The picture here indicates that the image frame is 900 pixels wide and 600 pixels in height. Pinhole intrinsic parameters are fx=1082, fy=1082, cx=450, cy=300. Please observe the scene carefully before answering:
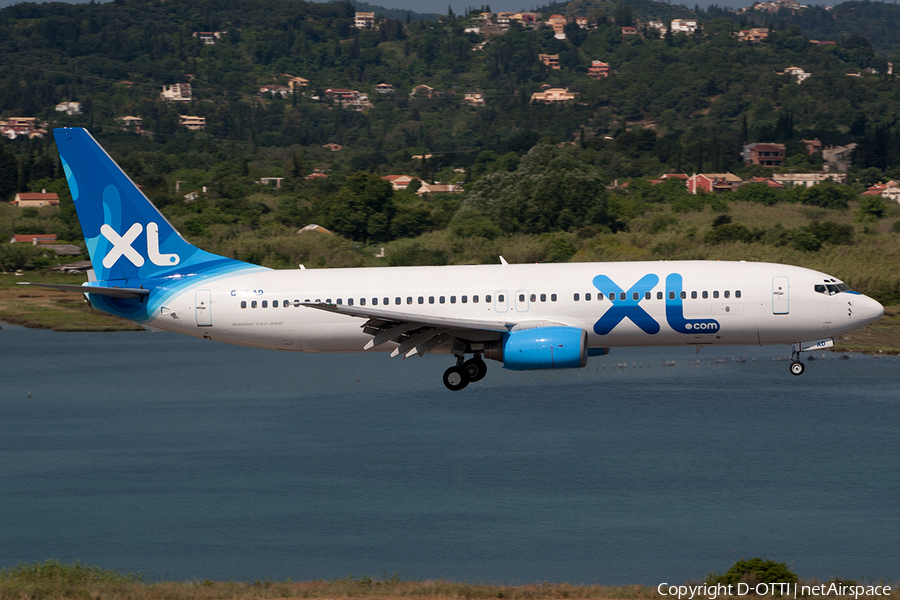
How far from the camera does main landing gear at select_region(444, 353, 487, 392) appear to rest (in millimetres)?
44906

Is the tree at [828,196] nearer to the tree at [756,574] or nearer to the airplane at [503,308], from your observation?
the tree at [756,574]

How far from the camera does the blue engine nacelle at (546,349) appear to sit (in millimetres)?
42625

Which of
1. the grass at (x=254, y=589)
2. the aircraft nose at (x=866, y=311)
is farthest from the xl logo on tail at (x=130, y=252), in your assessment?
the aircraft nose at (x=866, y=311)

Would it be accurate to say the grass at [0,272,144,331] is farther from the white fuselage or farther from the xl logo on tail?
the white fuselage

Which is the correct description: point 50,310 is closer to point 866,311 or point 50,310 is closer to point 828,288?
point 828,288

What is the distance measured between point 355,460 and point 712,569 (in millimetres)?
29586

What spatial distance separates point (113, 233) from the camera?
48688 millimetres

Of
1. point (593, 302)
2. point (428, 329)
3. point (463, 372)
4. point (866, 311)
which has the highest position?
point (593, 302)

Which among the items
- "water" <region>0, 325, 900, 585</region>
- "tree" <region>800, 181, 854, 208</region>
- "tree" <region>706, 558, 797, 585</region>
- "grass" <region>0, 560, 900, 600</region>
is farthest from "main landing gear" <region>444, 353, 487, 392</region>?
"tree" <region>800, 181, 854, 208</region>

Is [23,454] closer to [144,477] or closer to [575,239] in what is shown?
[144,477]

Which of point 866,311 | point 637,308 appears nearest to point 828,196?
point 866,311

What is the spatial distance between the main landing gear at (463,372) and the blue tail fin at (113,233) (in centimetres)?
1086

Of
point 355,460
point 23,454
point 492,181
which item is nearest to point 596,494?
point 355,460

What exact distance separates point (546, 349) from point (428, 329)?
4.94m
